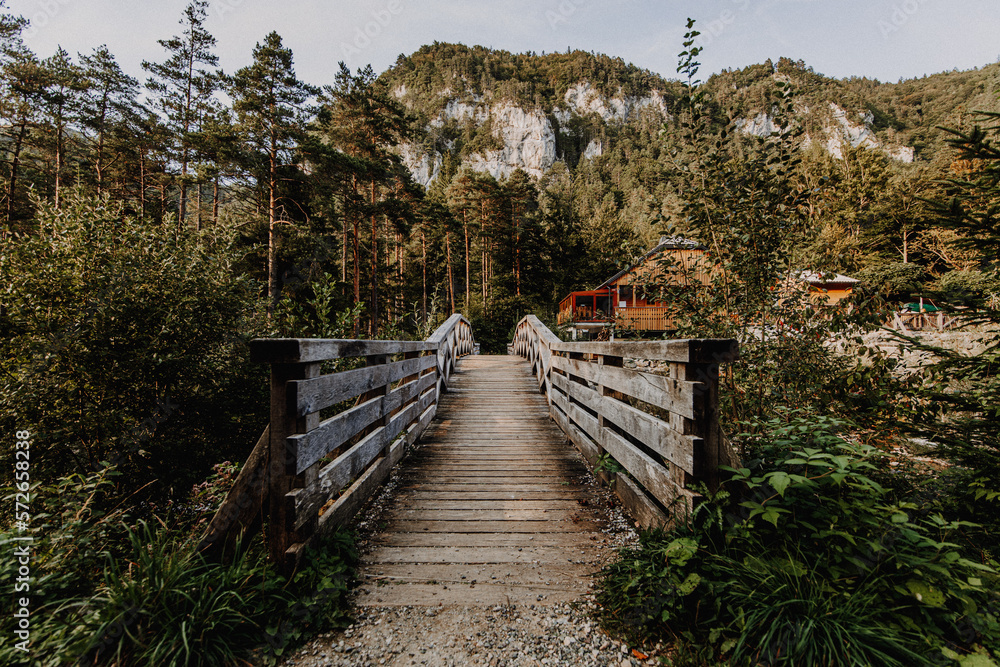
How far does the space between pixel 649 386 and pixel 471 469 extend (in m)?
1.98

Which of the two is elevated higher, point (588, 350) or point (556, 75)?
point (556, 75)

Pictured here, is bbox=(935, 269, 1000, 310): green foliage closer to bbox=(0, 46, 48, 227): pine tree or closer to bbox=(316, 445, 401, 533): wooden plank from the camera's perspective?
bbox=(316, 445, 401, 533): wooden plank

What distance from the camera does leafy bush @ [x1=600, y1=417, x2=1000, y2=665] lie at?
1.45 meters

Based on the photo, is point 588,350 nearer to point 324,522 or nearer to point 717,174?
point 717,174

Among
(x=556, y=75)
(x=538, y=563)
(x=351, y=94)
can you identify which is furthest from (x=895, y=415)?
(x=556, y=75)

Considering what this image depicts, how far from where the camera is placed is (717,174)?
323 cm

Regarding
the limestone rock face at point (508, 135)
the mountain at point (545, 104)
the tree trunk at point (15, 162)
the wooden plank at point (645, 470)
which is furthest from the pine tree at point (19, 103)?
the limestone rock face at point (508, 135)

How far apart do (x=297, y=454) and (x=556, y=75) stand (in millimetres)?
147164

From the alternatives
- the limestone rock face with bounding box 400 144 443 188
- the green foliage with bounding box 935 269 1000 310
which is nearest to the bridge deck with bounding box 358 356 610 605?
the green foliage with bounding box 935 269 1000 310

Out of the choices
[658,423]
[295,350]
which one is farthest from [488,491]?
[295,350]

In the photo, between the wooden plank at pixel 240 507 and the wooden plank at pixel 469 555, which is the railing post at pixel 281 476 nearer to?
the wooden plank at pixel 240 507

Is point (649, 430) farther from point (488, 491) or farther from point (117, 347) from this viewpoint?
point (117, 347)

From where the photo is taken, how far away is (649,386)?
8.20 feet

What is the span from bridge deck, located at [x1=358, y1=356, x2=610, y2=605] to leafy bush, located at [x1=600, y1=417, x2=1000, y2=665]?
1.45 feet
